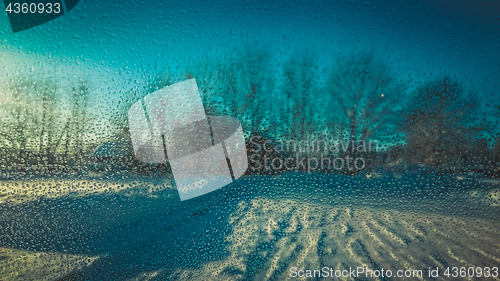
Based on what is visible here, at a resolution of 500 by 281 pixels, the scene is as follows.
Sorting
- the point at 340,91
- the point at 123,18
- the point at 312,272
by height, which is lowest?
the point at 312,272

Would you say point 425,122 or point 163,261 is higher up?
point 425,122

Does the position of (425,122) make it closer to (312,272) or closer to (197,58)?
(312,272)

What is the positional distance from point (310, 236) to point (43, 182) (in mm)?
1028

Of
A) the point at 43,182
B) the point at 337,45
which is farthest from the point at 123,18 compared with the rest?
the point at 337,45

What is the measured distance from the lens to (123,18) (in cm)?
113

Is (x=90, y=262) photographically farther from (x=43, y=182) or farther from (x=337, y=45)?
(x=337, y=45)

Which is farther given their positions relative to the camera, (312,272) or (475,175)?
(475,175)

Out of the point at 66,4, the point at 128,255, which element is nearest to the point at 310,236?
the point at 128,255

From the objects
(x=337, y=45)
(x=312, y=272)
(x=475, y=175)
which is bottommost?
(x=312, y=272)

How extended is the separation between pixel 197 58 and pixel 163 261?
0.76 m

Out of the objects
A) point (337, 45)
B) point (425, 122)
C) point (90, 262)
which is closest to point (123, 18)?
point (337, 45)

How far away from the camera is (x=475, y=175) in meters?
1.20

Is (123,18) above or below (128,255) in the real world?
above

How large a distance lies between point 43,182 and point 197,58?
75cm
